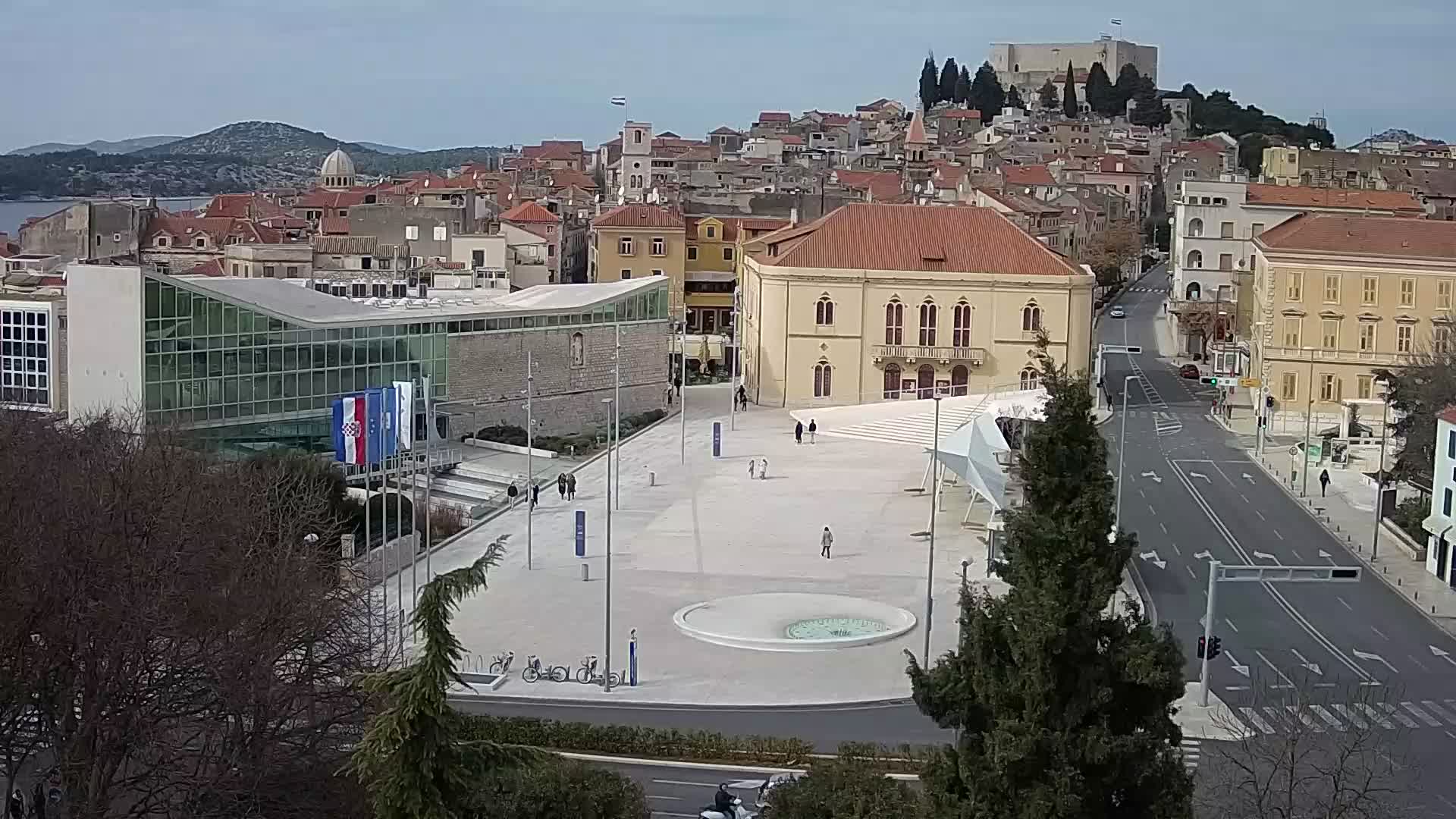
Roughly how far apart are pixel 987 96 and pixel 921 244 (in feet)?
406

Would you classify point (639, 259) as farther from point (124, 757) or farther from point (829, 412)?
point (124, 757)

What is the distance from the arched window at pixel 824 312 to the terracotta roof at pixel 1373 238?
1413 cm

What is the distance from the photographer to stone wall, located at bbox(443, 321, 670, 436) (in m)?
52.8

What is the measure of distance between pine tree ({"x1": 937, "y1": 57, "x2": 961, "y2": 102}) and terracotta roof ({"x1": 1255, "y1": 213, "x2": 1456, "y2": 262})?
430 ft

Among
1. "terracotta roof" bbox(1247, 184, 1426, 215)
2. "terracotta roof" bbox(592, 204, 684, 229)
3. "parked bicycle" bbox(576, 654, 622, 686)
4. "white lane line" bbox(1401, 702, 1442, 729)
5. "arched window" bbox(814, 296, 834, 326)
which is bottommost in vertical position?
"parked bicycle" bbox(576, 654, 622, 686)

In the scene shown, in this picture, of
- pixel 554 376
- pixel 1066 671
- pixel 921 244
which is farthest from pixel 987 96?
pixel 1066 671

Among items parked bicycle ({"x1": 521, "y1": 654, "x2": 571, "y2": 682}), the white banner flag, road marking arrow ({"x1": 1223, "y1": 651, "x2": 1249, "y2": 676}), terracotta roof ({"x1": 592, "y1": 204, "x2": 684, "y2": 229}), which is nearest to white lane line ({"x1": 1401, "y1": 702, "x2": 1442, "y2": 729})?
road marking arrow ({"x1": 1223, "y1": 651, "x2": 1249, "y2": 676})

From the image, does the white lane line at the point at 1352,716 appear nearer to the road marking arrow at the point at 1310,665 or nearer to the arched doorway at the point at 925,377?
the road marking arrow at the point at 1310,665

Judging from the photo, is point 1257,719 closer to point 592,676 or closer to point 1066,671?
point 592,676

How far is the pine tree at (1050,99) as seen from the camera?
7111 inches

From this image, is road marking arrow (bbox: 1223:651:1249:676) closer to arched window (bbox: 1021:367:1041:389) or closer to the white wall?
the white wall

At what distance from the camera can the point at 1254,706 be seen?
1045 inches

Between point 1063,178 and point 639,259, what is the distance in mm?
47687

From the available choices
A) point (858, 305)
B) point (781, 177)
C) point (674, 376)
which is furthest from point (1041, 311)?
point (781, 177)
